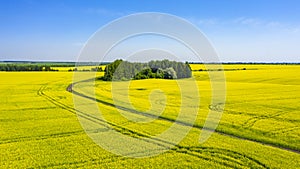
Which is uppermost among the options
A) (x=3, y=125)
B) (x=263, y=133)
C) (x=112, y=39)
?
(x=112, y=39)

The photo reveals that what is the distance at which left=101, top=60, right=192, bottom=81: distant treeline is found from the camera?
49.8 metres

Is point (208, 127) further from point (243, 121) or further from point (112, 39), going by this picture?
point (112, 39)

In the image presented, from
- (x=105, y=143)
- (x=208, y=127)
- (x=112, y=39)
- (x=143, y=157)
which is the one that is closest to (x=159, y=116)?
(x=208, y=127)

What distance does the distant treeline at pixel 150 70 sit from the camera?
4981 cm

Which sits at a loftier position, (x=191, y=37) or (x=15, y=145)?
(x=191, y=37)

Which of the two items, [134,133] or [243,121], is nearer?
[134,133]

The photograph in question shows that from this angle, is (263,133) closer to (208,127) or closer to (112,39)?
(208,127)

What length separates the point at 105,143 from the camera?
757 inches

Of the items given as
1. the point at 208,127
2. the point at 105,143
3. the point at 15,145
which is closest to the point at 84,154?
the point at 105,143

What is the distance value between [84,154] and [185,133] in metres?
8.39

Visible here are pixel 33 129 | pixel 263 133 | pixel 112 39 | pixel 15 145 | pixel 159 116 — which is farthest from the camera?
pixel 159 116

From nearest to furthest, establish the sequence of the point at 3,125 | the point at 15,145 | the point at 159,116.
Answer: the point at 15,145 → the point at 3,125 → the point at 159,116

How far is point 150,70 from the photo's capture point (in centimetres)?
7062

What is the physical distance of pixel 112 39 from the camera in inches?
619
